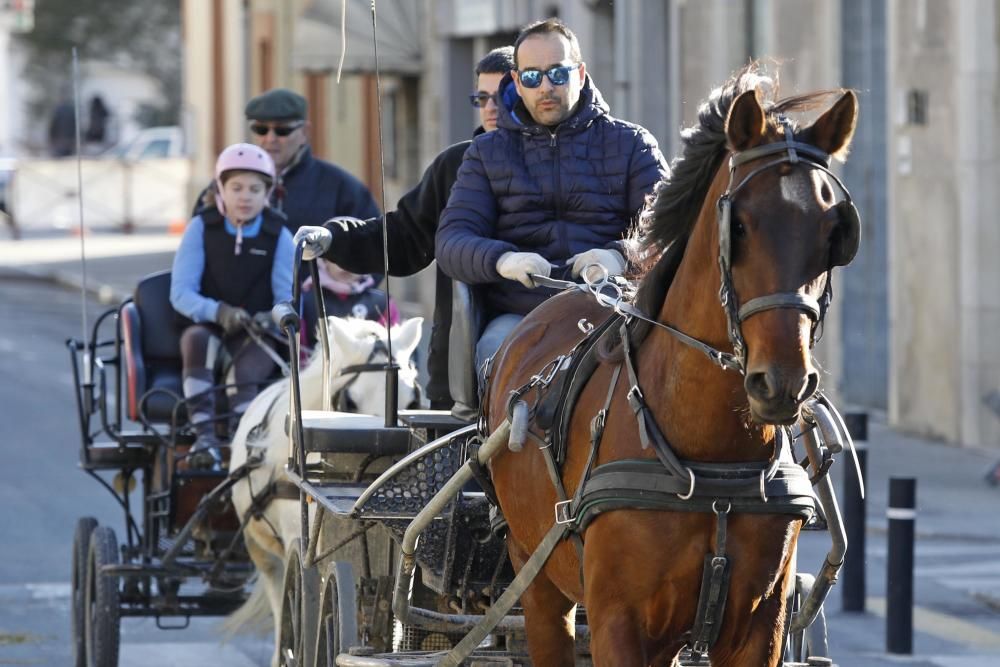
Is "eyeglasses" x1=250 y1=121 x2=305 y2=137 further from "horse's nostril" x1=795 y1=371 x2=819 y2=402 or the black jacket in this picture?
"horse's nostril" x1=795 y1=371 x2=819 y2=402

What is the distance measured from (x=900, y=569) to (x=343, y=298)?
2.92 m

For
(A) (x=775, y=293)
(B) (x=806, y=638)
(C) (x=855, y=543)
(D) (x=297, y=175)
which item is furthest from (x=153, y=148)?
(A) (x=775, y=293)

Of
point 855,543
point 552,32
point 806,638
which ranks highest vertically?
point 552,32

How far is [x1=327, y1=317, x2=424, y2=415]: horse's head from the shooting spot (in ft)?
28.5

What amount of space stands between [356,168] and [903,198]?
791 inches

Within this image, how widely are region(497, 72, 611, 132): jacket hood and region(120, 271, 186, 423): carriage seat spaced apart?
11.3 ft

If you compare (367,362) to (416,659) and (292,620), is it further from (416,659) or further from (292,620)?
A: (416,659)

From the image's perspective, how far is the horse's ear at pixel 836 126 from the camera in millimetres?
5180

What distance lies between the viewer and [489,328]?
714cm

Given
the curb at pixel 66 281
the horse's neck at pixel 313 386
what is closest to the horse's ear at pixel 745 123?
the horse's neck at pixel 313 386

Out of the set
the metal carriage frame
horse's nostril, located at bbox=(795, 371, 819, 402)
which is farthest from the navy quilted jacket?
the metal carriage frame

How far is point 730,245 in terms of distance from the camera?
16.7ft

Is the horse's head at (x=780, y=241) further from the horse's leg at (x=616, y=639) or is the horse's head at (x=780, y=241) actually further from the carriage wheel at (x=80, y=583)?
the carriage wheel at (x=80, y=583)

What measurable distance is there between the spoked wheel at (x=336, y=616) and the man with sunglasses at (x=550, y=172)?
856 mm
